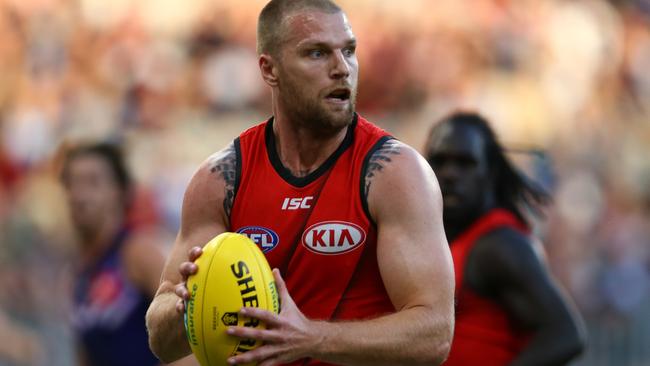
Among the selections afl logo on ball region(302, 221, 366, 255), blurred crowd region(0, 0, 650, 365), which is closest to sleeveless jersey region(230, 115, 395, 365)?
afl logo on ball region(302, 221, 366, 255)

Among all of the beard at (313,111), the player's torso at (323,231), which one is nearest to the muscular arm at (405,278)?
the player's torso at (323,231)

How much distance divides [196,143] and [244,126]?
1.89 ft

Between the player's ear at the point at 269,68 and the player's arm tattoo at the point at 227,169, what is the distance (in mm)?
285

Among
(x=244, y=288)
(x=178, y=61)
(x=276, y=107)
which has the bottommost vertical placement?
(x=178, y=61)

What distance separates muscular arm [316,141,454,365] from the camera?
3.84m

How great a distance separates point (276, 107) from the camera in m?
4.51

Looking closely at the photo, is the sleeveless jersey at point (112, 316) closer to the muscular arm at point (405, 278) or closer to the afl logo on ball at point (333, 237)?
the afl logo on ball at point (333, 237)

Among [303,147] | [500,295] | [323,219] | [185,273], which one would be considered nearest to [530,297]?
[500,295]

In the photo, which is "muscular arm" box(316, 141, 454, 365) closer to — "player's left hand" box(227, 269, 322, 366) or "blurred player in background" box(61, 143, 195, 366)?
"player's left hand" box(227, 269, 322, 366)

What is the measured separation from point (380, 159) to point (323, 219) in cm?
28

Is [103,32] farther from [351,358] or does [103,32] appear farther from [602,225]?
[351,358]

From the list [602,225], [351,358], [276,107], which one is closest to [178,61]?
[602,225]

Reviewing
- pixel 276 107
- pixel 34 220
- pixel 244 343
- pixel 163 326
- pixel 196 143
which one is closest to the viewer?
pixel 244 343

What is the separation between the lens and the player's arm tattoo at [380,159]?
4066 mm
